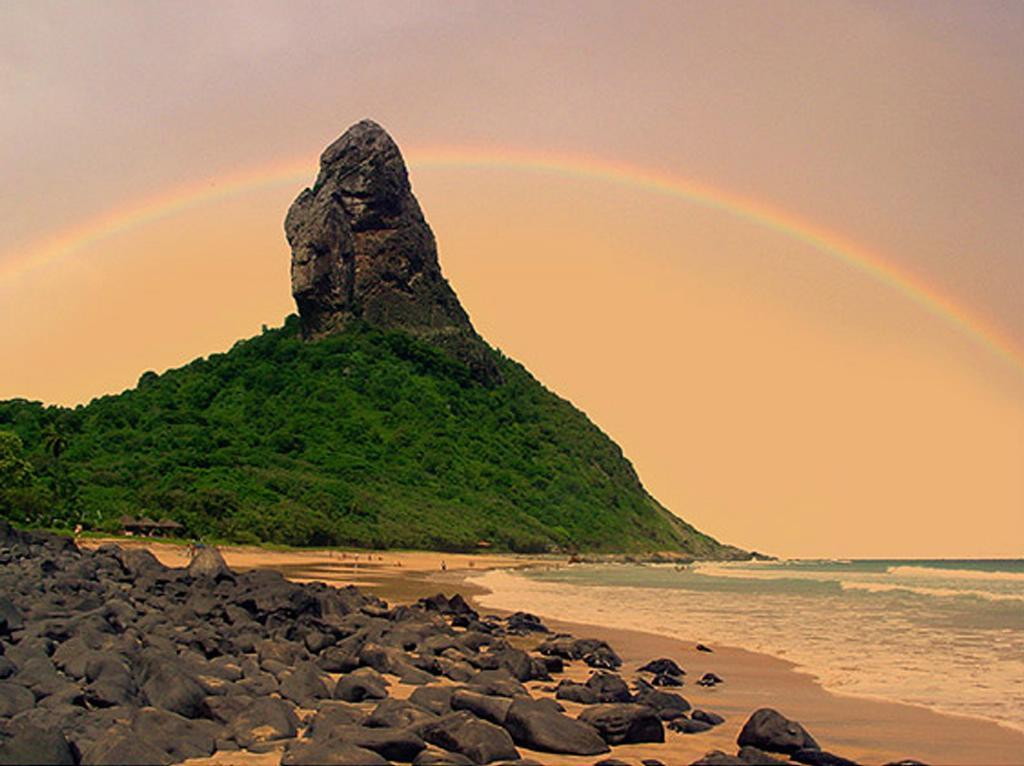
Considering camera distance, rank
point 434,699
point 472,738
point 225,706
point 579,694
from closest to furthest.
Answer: point 472,738 < point 225,706 < point 434,699 < point 579,694

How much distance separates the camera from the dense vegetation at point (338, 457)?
83.4 meters

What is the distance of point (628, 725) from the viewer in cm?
990

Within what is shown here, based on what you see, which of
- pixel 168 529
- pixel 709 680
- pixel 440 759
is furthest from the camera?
pixel 168 529

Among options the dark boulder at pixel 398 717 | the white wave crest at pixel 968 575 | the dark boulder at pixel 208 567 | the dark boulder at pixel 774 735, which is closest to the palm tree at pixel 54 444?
the dark boulder at pixel 208 567

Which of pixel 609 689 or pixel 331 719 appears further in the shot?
pixel 609 689

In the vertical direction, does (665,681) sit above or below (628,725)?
below

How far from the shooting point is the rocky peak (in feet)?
521

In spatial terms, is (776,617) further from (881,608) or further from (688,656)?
(688,656)

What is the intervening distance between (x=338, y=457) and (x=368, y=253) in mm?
53000

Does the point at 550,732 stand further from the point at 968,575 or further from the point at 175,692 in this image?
the point at 968,575

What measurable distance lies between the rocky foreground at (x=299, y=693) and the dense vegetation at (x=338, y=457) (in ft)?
188

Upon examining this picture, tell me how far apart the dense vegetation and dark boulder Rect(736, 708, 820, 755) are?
217 ft

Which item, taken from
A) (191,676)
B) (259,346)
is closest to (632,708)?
(191,676)

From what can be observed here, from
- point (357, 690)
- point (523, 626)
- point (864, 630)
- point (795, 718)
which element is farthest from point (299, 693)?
point (864, 630)
